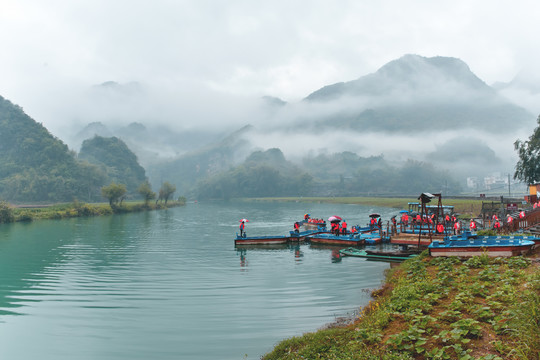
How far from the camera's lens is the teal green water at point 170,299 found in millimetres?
14297

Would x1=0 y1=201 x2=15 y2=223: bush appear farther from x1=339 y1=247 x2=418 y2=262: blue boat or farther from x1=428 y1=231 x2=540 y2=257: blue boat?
x1=428 y1=231 x2=540 y2=257: blue boat

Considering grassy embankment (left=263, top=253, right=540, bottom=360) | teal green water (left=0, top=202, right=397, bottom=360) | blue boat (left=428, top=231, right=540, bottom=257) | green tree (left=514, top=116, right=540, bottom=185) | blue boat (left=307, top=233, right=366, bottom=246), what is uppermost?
green tree (left=514, top=116, right=540, bottom=185)

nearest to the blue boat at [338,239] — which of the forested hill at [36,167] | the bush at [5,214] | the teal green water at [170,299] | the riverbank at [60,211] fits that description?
the teal green water at [170,299]

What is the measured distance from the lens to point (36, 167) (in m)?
144

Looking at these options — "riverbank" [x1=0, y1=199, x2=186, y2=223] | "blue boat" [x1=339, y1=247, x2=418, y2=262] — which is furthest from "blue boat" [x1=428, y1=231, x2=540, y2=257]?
"riverbank" [x1=0, y1=199, x2=186, y2=223]

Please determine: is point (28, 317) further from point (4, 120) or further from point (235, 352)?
point (4, 120)

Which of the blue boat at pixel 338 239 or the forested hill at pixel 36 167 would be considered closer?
the blue boat at pixel 338 239

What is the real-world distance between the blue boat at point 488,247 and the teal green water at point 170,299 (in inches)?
176

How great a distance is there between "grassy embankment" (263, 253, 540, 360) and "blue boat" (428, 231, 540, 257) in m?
4.50

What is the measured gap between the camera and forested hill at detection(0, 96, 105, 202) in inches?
5113

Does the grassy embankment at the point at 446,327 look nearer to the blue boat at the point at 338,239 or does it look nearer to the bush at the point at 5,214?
the blue boat at the point at 338,239

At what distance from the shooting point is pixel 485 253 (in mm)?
20812

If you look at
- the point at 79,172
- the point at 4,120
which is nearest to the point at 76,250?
the point at 79,172

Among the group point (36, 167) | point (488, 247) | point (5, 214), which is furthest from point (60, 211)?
point (488, 247)
